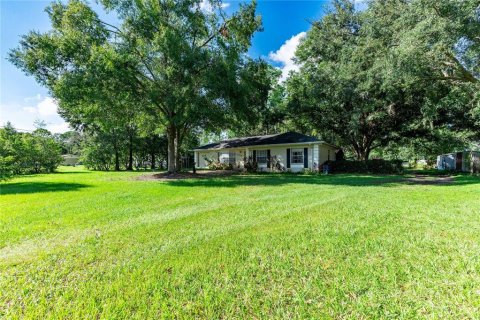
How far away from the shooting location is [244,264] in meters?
2.90

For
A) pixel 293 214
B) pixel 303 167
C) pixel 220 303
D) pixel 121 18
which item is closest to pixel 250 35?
pixel 121 18

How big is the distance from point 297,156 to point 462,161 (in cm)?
1599

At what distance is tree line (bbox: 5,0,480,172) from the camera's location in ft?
35.8

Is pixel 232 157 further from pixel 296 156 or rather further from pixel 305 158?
pixel 305 158

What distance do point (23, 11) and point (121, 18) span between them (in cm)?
500

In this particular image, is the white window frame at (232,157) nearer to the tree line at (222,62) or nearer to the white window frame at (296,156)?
the tree line at (222,62)

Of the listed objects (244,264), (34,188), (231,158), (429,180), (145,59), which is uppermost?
(145,59)

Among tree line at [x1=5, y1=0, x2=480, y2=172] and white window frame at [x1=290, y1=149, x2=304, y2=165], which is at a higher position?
tree line at [x1=5, y1=0, x2=480, y2=172]

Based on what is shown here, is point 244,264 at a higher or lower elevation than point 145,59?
lower

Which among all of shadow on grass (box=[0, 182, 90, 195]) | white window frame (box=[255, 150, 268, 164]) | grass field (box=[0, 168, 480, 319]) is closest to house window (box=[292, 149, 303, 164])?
white window frame (box=[255, 150, 268, 164])

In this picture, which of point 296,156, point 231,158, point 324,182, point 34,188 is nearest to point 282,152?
point 296,156

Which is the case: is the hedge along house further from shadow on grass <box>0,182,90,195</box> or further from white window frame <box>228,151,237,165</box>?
shadow on grass <box>0,182,90,195</box>

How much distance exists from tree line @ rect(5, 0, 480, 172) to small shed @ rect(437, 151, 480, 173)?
104 inches

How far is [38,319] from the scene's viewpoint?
6.72ft
